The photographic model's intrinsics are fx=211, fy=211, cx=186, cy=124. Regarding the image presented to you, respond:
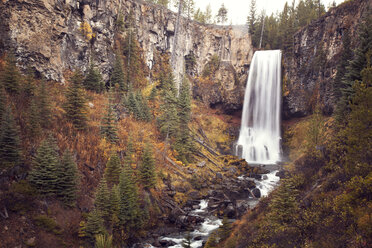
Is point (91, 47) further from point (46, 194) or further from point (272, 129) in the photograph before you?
point (272, 129)

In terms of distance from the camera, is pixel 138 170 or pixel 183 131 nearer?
pixel 138 170

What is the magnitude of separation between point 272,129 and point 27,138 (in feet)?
143

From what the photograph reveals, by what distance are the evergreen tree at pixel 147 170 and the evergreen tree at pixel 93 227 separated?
7117 mm

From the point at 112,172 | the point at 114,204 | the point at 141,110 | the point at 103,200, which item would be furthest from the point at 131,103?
the point at 103,200

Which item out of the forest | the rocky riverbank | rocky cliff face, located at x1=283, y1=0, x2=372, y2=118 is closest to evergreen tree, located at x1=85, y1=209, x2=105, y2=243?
the forest

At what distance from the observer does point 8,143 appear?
13477mm

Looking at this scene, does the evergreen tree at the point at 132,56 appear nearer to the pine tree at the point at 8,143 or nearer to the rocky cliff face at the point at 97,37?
the rocky cliff face at the point at 97,37

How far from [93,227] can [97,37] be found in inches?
1209

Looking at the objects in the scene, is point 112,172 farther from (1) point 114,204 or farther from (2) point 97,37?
(2) point 97,37

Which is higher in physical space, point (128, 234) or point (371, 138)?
point (371, 138)

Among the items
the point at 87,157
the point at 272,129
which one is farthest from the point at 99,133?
the point at 272,129

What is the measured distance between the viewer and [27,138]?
16.0 metres

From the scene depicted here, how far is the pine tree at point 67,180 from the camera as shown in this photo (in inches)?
572

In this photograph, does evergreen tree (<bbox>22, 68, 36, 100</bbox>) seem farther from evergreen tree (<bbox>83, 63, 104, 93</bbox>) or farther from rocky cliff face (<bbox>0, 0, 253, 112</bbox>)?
evergreen tree (<bbox>83, 63, 104, 93</bbox>)
